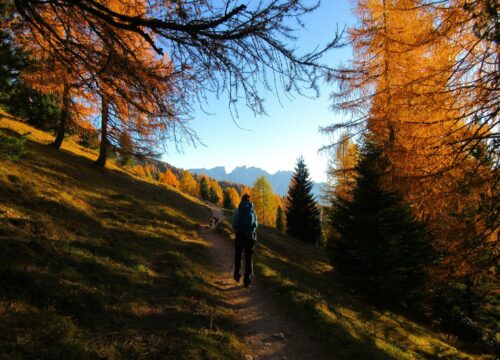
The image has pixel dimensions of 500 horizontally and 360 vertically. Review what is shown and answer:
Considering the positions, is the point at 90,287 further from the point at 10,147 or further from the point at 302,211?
the point at 302,211

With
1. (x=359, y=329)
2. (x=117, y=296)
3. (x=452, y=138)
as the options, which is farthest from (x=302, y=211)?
(x=117, y=296)

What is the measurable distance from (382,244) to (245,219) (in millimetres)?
6958

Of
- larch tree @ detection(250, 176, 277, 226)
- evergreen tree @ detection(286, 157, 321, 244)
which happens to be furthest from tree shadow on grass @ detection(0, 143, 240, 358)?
larch tree @ detection(250, 176, 277, 226)

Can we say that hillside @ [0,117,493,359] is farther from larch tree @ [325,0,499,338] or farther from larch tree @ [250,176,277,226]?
larch tree @ [250,176,277,226]

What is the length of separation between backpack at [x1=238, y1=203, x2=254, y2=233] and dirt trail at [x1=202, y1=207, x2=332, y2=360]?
1717mm

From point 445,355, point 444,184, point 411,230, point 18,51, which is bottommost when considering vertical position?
point 445,355

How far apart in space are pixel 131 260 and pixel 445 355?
977cm

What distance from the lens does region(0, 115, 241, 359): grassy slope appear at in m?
3.79

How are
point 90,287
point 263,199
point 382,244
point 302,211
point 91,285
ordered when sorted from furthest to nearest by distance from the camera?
point 263,199 → point 302,211 → point 382,244 → point 91,285 → point 90,287

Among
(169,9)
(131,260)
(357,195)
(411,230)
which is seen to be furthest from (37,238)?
(411,230)

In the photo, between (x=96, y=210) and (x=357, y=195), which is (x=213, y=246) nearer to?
(x=96, y=210)

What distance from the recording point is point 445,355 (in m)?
9.27

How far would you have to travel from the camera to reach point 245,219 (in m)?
7.75

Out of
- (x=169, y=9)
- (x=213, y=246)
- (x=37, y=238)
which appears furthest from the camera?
(x=213, y=246)
